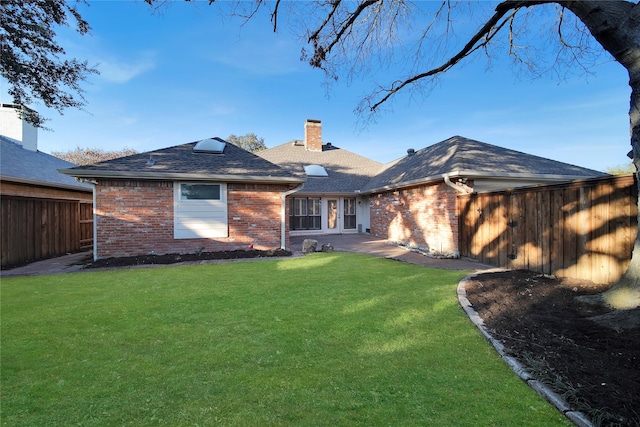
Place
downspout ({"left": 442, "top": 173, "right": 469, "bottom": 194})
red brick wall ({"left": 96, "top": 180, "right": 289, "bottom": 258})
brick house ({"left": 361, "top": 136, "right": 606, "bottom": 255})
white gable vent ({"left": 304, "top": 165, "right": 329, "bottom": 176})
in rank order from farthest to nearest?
white gable vent ({"left": 304, "top": 165, "right": 329, "bottom": 176}), brick house ({"left": 361, "top": 136, "right": 606, "bottom": 255}), downspout ({"left": 442, "top": 173, "right": 469, "bottom": 194}), red brick wall ({"left": 96, "top": 180, "right": 289, "bottom": 258})

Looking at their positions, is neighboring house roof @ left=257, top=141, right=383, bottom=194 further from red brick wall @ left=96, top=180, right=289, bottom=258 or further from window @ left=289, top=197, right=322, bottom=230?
red brick wall @ left=96, top=180, right=289, bottom=258

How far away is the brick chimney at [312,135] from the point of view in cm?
2150

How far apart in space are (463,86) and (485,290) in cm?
844

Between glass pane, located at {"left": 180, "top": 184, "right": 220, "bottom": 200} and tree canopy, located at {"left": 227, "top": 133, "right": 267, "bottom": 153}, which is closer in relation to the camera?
glass pane, located at {"left": 180, "top": 184, "right": 220, "bottom": 200}

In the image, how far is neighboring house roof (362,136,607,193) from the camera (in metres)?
9.48

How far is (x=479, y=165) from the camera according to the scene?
32.1 ft

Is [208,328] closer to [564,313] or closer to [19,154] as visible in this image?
[564,313]

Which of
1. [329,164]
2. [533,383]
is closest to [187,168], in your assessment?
[533,383]

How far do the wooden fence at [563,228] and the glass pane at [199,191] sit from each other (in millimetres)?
8445

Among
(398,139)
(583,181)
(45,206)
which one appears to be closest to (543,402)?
(583,181)

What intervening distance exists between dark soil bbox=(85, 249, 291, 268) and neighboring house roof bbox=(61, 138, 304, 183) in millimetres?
2499

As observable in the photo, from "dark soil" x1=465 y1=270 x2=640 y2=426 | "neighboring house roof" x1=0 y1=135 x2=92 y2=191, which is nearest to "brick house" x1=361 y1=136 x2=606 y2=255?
"dark soil" x1=465 y1=270 x2=640 y2=426

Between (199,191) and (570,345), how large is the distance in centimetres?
995

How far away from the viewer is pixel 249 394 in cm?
242
